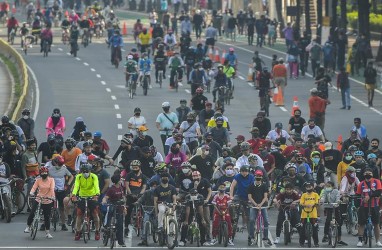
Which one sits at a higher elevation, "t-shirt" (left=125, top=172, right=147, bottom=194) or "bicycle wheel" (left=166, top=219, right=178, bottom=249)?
"t-shirt" (left=125, top=172, right=147, bottom=194)

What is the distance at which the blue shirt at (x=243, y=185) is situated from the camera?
30000mm

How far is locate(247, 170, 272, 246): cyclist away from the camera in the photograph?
29531 millimetres

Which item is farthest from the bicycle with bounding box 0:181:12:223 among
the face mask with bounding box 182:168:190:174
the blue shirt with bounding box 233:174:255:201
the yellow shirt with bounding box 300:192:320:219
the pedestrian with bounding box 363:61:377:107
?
the pedestrian with bounding box 363:61:377:107

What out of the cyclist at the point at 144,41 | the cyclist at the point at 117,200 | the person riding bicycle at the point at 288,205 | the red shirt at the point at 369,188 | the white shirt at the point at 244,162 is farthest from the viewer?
the cyclist at the point at 144,41

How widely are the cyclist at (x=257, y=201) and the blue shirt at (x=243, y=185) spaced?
0.79 feet

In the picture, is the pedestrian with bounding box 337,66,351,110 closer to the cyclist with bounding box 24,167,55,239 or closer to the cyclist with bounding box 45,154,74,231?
the cyclist with bounding box 45,154,74,231

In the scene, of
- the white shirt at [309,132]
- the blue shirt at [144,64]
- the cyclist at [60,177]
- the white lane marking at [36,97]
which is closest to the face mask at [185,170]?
the cyclist at [60,177]

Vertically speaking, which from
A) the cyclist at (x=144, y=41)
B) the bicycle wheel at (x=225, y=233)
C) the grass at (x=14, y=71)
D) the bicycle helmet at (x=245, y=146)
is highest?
the bicycle helmet at (x=245, y=146)

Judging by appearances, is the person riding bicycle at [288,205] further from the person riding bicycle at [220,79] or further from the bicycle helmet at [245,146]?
the person riding bicycle at [220,79]

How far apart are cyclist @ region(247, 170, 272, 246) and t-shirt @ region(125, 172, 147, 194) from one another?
6.39ft

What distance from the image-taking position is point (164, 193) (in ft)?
95.6

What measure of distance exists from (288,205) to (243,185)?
95 centimetres

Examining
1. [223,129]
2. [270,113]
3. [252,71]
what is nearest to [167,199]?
[223,129]

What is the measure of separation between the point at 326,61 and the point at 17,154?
2865cm
